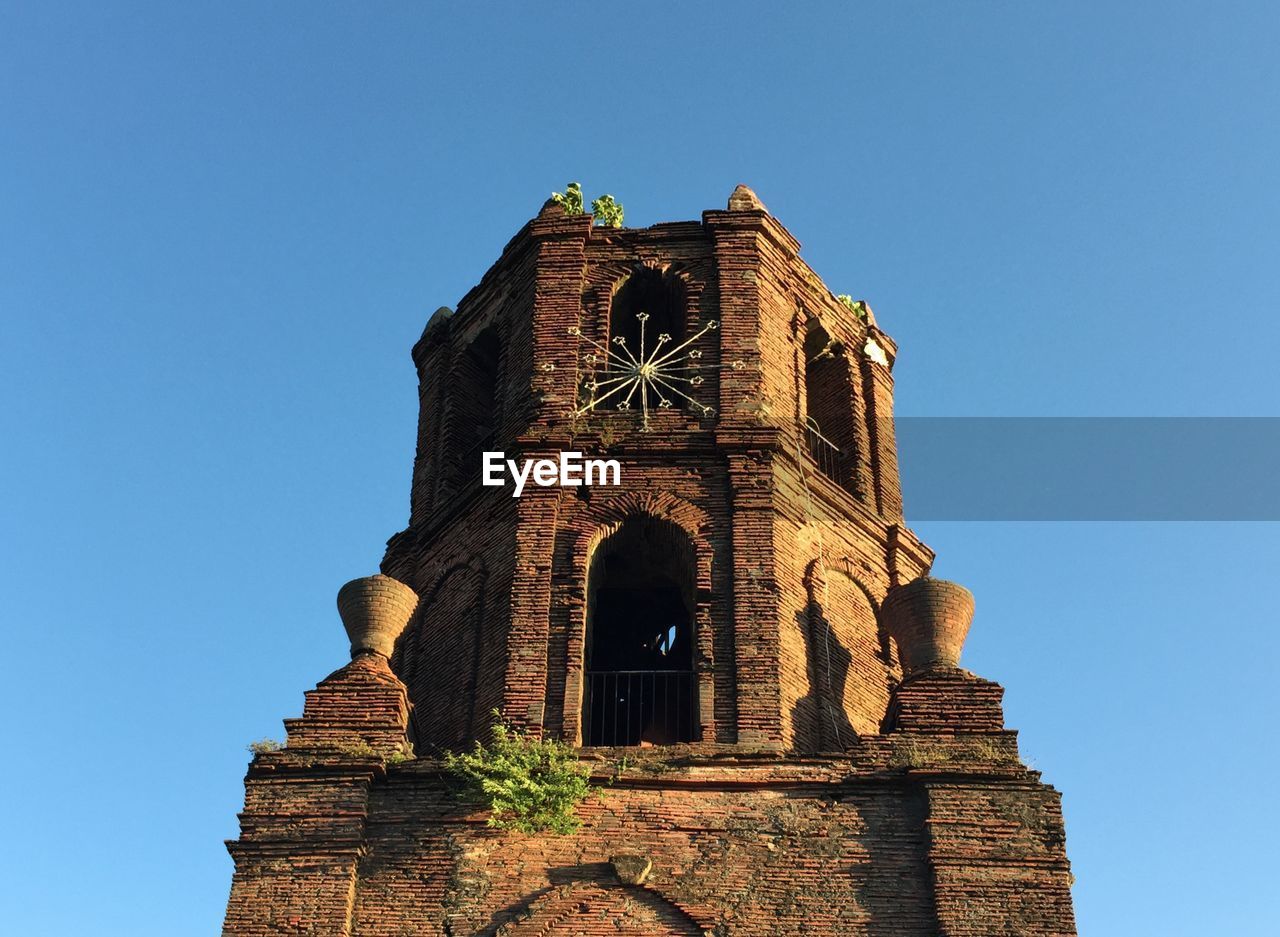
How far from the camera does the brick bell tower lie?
53.3ft

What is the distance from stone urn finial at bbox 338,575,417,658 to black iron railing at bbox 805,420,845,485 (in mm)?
5445

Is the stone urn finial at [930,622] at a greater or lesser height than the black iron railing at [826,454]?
lesser

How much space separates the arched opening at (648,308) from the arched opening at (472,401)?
1.38m

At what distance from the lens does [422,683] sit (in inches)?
776

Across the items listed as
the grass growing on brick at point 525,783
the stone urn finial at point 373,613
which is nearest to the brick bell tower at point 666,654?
the stone urn finial at point 373,613

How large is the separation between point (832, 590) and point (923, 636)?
177 cm

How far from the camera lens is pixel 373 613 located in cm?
1836

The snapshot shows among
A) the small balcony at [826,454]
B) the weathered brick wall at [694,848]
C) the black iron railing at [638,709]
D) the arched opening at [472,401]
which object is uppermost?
the arched opening at [472,401]

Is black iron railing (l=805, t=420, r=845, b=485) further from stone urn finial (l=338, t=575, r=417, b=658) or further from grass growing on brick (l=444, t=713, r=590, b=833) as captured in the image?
grass growing on brick (l=444, t=713, r=590, b=833)

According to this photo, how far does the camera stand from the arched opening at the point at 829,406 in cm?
2220

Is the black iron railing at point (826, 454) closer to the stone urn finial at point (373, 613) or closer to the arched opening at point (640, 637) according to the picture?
the arched opening at point (640, 637)

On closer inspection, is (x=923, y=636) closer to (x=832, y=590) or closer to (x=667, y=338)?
(x=832, y=590)

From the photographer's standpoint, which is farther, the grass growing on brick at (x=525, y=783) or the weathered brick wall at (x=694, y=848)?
the grass growing on brick at (x=525, y=783)

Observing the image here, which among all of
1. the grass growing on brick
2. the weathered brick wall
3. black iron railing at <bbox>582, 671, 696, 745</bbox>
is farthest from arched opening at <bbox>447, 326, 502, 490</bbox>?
the weathered brick wall
